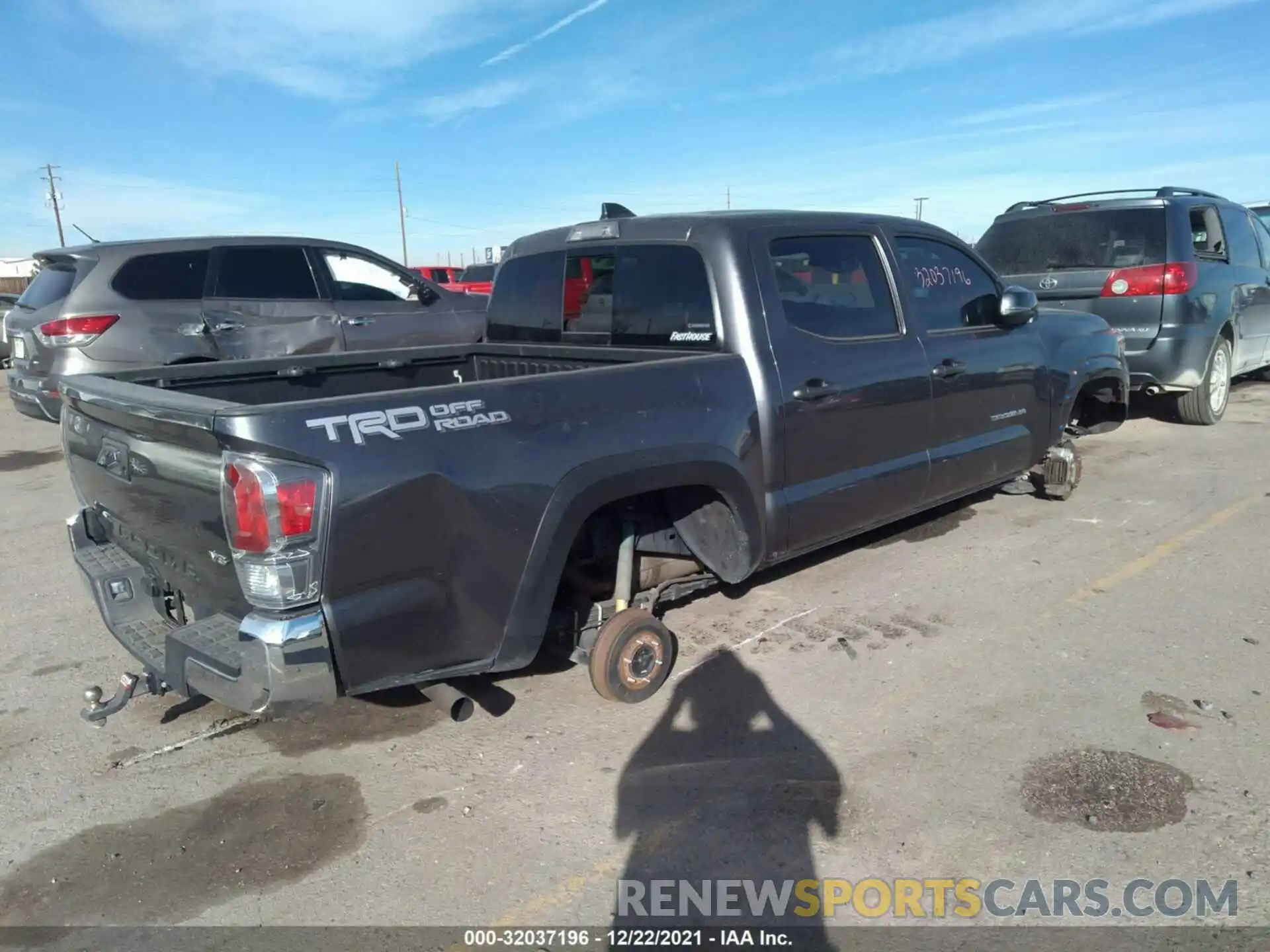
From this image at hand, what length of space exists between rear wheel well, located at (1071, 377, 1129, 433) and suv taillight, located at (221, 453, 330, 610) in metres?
5.01

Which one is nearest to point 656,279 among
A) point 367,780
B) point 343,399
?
point 343,399

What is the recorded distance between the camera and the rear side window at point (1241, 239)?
8.52 m

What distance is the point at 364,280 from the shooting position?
8.58m

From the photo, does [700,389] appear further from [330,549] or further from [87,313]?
[87,313]

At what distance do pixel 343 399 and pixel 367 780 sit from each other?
55.2 inches

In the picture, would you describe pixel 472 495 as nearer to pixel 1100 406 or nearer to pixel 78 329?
pixel 1100 406

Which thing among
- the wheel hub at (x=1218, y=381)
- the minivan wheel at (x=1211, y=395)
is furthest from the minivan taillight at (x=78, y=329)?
the wheel hub at (x=1218, y=381)

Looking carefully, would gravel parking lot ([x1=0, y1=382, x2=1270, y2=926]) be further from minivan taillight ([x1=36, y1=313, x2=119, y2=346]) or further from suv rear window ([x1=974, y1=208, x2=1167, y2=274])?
suv rear window ([x1=974, y1=208, x2=1167, y2=274])

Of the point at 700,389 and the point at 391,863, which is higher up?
the point at 700,389

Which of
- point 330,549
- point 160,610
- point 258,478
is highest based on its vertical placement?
point 258,478

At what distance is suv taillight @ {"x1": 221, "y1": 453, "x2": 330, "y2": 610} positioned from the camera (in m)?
2.52

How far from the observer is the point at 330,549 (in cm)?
259

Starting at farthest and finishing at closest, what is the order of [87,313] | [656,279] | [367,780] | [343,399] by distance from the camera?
[87,313]
[656,279]
[367,780]
[343,399]

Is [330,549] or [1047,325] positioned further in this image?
[1047,325]
